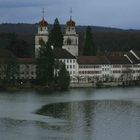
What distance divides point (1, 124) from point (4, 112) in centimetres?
633

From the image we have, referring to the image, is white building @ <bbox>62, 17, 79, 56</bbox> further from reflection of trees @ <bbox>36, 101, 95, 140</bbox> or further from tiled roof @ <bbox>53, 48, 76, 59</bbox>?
reflection of trees @ <bbox>36, 101, 95, 140</bbox>

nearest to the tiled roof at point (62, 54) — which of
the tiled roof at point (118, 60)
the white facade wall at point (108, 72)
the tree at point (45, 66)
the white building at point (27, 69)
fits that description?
the white facade wall at point (108, 72)

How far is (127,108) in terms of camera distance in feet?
159

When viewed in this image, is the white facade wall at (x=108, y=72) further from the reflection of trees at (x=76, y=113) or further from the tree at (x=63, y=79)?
the reflection of trees at (x=76, y=113)

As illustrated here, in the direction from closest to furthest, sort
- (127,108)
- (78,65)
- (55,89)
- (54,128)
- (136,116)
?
(54,128) → (136,116) → (127,108) → (55,89) → (78,65)

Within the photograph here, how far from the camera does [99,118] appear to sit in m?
41.8

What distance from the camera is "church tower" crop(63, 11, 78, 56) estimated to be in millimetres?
84625

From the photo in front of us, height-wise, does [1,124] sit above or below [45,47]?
below

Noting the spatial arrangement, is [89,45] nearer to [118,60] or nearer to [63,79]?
[118,60]

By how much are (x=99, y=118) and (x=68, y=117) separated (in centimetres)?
180

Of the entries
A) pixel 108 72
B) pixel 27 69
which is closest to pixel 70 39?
pixel 108 72

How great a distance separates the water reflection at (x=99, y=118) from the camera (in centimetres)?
3525

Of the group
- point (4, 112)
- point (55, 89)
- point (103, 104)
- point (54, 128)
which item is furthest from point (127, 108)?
point (55, 89)

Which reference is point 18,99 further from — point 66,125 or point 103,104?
point 66,125
